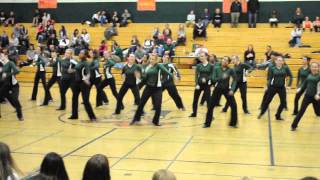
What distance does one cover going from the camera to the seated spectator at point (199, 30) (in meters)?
31.2

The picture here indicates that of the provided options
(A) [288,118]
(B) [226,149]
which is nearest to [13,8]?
(A) [288,118]

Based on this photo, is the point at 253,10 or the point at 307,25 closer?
the point at 307,25

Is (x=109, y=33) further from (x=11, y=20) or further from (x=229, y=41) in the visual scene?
(x=11, y=20)

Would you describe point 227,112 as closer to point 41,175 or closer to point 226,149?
point 226,149

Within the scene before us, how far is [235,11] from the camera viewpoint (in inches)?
1276

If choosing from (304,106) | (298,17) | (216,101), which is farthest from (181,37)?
(304,106)

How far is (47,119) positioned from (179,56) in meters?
13.4

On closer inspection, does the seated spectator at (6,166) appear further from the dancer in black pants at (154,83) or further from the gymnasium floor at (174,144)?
the dancer in black pants at (154,83)

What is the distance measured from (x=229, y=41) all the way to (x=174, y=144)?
20008 millimetres

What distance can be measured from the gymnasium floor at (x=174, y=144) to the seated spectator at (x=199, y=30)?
1458 cm

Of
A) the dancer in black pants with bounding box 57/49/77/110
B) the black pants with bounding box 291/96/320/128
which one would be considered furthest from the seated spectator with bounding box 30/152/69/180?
the dancer in black pants with bounding box 57/49/77/110

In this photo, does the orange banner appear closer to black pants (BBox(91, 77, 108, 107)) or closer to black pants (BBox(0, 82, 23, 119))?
black pants (BBox(91, 77, 108, 107))

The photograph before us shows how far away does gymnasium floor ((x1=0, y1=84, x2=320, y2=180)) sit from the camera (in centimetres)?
984

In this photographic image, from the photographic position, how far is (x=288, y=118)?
16125mm
